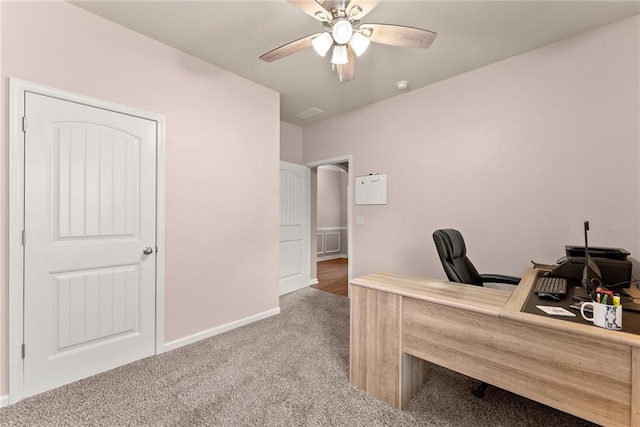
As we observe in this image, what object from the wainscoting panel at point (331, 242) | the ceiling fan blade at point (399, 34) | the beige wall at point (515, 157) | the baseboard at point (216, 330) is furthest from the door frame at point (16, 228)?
the wainscoting panel at point (331, 242)

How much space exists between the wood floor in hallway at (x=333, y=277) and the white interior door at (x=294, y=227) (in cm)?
37

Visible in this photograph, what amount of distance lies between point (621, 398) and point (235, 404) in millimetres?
1862

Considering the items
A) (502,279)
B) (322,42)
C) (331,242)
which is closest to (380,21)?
(322,42)

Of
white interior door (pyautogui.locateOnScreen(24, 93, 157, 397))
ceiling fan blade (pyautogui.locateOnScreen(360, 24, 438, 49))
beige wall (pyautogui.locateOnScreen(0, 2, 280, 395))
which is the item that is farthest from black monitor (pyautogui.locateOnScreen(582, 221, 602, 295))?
white interior door (pyautogui.locateOnScreen(24, 93, 157, 397))

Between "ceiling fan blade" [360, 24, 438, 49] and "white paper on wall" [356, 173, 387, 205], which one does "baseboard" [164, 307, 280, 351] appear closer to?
"white paper on wall" [356, 173, 387, 205]

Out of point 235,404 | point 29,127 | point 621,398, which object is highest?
point 29,127

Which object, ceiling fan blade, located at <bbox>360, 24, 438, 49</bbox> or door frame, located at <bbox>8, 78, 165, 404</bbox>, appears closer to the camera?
ceiling fan blade, located at <bbox>360, 24, 438, 49</bbox>

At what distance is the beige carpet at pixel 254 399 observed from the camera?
1.55 meters

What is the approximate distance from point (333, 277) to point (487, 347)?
12.6ft

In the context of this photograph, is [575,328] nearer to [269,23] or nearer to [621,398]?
[621,398]

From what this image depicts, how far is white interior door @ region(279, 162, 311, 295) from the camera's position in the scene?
158 inches

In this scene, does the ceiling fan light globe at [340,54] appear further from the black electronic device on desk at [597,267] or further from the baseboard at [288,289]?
the baseboard at [288,289]

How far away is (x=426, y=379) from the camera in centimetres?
192

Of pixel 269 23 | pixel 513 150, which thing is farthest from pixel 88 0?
pixel 513 150
